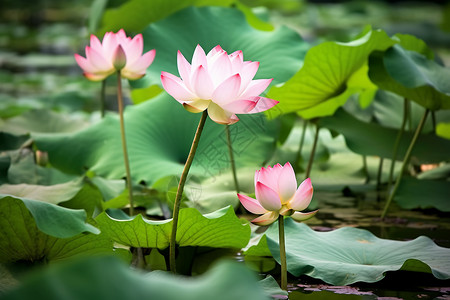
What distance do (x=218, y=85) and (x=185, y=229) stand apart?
306 millimetres

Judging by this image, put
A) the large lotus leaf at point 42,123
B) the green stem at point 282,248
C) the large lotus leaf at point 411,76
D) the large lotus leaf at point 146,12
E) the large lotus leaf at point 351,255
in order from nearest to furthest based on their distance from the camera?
the green stem at point 282,248
the large lotus leaf at point 351,255
the large lotus leaf at point 411,76
the large lotus leaf at point 42,123
the large lotus leaf at point 146,12

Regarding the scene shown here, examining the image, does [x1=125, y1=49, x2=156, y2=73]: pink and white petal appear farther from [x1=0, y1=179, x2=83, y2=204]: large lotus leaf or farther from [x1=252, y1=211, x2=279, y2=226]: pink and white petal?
[x1=252, y1=211, x2=279, y2=226]: pink and white petal

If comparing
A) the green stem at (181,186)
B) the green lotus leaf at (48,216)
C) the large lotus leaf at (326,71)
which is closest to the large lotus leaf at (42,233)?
the green lotus leaf at (48,216)

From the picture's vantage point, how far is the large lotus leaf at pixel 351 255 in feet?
3.52

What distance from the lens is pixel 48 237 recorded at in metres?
1.00

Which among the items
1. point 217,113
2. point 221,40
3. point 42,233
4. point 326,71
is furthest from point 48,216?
point 221,40

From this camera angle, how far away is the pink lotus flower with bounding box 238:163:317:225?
918 mm

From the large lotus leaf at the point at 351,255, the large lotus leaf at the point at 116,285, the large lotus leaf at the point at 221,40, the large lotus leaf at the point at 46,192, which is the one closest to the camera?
the large lotus leaf at the point at 116,285

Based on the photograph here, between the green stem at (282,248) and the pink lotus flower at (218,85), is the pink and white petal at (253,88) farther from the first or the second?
the green stem at (282,248)

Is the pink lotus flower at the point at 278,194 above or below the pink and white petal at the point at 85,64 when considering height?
below

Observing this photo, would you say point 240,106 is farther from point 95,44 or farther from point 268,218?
point 95,44

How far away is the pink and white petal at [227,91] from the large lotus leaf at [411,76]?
662mm

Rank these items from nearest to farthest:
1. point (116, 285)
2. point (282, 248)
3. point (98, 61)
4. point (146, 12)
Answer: point (116, 285) → point (282, 248) → point (98, 61) → point (146, 12)

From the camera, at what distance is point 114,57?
1.29 m
